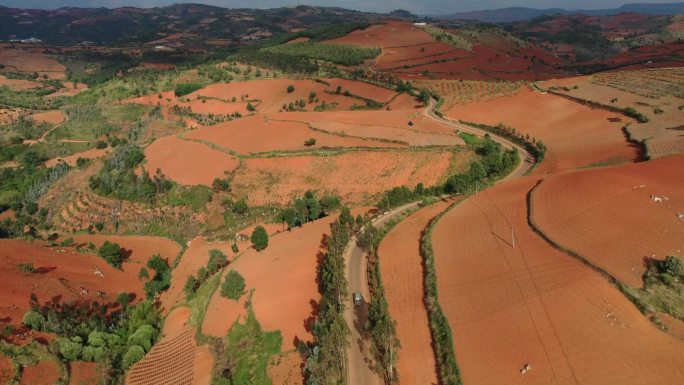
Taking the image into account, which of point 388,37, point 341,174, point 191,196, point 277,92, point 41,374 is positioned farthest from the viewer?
point 388,37

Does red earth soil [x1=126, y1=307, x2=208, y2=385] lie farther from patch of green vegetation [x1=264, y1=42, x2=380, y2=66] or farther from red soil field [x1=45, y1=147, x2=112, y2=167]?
patch of green vegetation [x1=264, y1=42, x2=380, y2=66]

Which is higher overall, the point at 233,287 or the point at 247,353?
the point at 233,287

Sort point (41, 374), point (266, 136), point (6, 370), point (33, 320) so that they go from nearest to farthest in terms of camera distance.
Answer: point (6, 370) < point (41, 374) < point (33, 320) < point (266, 136)

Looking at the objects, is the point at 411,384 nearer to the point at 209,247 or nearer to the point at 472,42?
the point at 209,247

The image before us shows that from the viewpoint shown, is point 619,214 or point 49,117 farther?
point 49,117

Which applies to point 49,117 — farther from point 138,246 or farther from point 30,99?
point 138,246

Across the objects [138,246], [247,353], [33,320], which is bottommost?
[138,246]

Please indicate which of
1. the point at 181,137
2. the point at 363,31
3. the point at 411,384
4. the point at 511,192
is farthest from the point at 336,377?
the point at 363,31

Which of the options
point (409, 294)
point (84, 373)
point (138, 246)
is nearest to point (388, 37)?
point (138, 246)
